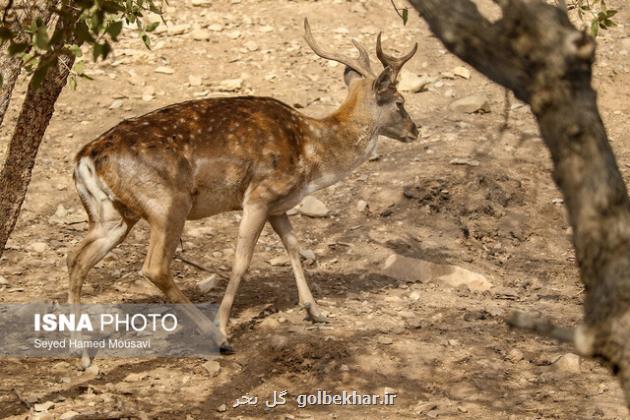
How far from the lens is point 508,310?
894 centimetres

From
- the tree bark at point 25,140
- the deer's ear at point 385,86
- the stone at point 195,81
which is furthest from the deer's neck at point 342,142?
the stone at point 195,81

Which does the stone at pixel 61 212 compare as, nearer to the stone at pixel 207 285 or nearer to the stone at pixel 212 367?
the stone at pixel 207 285

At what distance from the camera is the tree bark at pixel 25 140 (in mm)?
7559

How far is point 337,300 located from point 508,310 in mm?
1406

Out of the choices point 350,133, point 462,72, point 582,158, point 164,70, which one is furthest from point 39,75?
point 462,72

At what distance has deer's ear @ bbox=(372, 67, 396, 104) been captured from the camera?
921cm

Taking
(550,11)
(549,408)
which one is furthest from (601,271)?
(549,408)

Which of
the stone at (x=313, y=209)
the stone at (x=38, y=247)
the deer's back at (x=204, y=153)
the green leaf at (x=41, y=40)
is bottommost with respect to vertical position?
the stone at (x=313, y=209)

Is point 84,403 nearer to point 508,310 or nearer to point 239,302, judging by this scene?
point 239,302

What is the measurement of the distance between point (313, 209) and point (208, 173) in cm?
289

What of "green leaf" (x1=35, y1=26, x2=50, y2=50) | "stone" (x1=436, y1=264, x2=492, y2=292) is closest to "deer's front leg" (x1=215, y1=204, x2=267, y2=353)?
"stone" (x1=436, y1=264, x2=492, y2=292)

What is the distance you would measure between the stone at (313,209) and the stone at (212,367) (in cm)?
326

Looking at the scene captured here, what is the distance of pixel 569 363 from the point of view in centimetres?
778

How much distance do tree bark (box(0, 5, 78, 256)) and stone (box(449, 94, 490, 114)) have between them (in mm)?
6261
